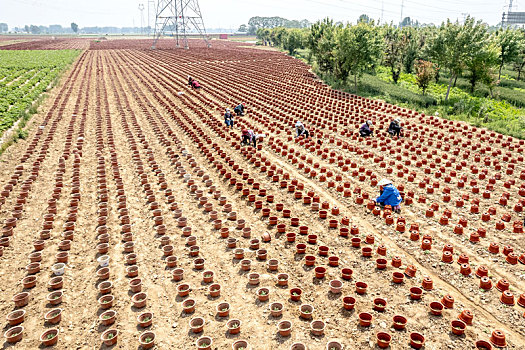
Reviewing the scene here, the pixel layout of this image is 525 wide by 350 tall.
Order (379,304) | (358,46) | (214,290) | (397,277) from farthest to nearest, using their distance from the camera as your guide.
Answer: (358,46)
(397,277)
(214,290)
(379,304)

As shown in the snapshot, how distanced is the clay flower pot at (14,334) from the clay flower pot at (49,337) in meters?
0.40

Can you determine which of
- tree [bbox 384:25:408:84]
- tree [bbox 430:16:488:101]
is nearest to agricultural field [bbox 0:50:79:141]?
tree [bbox 430:16:488:101]

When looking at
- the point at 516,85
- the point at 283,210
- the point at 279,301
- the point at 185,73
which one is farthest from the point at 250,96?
the point at 516,85

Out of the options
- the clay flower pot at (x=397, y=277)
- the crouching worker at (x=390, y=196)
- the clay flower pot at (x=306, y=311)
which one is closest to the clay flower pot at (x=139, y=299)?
the clay flower pot at (x=306, y=311)

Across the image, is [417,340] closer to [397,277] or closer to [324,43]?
[397,277]

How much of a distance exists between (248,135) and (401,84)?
23.3 m

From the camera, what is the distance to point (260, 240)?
8469 millimetres

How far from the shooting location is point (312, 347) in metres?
5.44

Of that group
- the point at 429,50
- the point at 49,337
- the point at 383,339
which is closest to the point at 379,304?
the point at 383,339

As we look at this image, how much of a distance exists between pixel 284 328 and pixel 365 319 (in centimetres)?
141

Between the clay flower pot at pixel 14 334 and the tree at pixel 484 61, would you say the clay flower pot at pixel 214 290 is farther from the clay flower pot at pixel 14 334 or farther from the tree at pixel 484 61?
the tree at pixel 484 61

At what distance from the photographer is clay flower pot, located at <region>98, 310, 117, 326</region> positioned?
19.5ft

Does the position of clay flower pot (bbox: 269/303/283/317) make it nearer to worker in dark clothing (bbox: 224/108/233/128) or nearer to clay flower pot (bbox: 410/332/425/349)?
clay flower pot (bbox: 410/332/425/349)

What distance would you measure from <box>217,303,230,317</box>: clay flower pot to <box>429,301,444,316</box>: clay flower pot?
3623 millimetres
